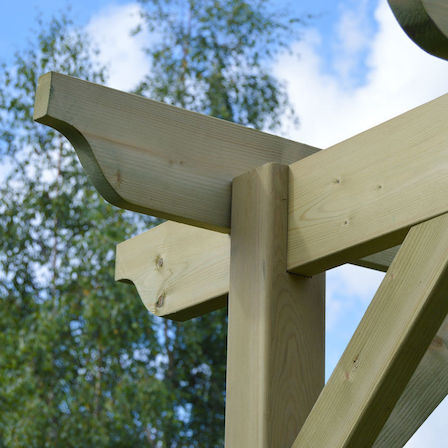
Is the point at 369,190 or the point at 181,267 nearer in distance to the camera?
the point at 369,190

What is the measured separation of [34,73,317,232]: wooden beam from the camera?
1432 millimetres

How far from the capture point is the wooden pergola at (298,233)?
1.25 metres

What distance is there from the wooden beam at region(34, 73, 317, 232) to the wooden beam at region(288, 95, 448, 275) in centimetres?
13

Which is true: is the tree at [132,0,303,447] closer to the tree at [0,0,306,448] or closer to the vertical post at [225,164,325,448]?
the tree at [0,0,306,448]

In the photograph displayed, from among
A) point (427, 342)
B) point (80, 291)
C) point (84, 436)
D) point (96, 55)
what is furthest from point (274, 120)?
point (427, 342)

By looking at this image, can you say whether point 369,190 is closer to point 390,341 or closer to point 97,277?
point 390,341

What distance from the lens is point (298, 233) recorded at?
1.52 meters

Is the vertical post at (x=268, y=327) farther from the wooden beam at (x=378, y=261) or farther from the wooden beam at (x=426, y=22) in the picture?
the wooden beam at (x=426, y=22)

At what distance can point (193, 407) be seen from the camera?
6930 mm

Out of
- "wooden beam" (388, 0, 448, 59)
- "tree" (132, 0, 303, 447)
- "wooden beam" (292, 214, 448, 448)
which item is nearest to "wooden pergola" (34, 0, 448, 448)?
"wooden beam" (292, 214, 448, 448)

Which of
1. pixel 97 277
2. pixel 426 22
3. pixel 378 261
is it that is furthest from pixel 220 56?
pixel 426 22

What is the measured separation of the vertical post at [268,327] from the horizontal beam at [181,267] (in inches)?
6.2

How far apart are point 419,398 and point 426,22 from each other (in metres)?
0.79

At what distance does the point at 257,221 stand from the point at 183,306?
1.23 ft
